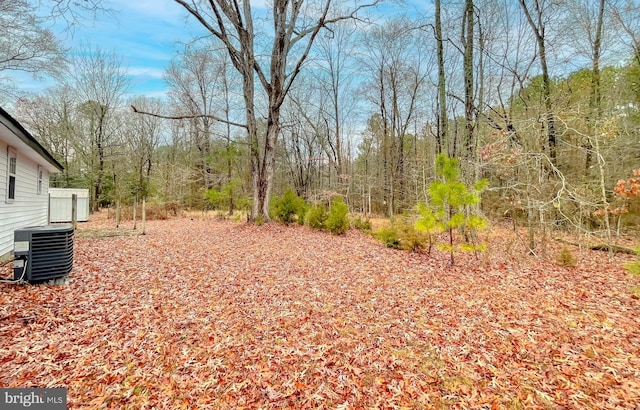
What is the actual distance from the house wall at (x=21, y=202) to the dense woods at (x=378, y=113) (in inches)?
111

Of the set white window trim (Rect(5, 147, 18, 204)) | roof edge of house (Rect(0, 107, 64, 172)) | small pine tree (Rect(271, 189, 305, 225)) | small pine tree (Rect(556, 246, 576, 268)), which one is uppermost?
roof edge of house (Rect(0, 107, 64, 172))

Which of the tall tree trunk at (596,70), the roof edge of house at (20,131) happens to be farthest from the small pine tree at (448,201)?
the tall tree trunk at (596,70)

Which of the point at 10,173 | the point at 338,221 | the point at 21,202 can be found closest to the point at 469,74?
the point at 338,221

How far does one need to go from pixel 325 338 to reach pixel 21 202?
9268 millimetres

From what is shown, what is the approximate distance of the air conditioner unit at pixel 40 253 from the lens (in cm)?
405

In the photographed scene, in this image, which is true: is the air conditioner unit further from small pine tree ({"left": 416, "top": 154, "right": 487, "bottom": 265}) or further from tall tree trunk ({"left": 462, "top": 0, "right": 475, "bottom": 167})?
tall tree trunk ({"left": 462, "top": 0, "right": 475, "bottom": 167})

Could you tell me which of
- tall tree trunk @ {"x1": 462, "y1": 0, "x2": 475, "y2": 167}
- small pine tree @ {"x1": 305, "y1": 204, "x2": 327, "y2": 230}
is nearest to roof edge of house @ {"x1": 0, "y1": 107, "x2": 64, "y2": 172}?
small pine tree @ {"x1": 305, "y1": 204, "x2": 327, "y2": 230}

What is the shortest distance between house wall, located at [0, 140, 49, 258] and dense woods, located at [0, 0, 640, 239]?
9.28ft

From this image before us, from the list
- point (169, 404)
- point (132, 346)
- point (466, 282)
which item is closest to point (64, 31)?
point (132, 346)

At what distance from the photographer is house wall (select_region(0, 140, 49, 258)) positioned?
596 cm

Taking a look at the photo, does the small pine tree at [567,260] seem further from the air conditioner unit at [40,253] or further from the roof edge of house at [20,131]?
the roof edge of house at [20,131]

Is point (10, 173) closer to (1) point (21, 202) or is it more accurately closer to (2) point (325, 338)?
(1) point (21, 202)

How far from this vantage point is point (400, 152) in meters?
18.2

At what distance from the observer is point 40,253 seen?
13.8ft
